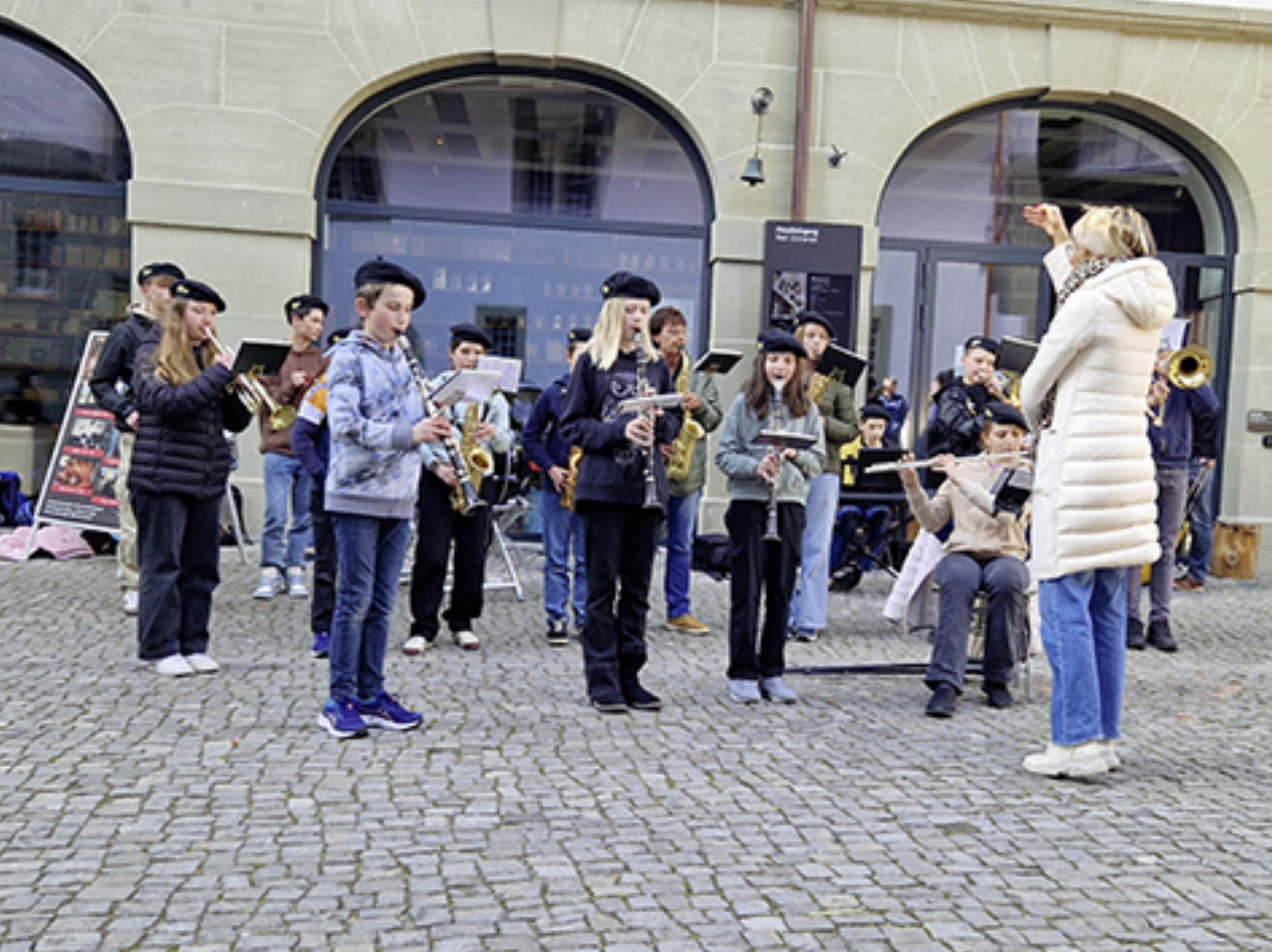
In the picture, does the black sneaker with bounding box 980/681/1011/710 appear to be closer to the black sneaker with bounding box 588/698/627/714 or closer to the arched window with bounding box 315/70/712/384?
the black sneaker with bounding box 588/698/627/714

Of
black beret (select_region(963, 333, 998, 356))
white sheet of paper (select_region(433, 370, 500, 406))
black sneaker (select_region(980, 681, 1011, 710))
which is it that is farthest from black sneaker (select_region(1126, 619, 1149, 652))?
white sheet of paper (select_region(433, 370, 500, 406))

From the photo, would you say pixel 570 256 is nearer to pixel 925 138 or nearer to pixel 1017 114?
pixel 925 138

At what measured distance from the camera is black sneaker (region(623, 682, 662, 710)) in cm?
571

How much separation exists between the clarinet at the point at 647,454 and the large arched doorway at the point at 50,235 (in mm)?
7150

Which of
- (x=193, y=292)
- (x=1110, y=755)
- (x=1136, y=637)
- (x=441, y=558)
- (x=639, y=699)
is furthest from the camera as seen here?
(x=1136, y=637)

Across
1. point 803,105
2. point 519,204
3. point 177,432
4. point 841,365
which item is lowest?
point 177,432

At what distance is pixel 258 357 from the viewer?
643cm

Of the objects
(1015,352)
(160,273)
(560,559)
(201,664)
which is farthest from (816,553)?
(160,273)

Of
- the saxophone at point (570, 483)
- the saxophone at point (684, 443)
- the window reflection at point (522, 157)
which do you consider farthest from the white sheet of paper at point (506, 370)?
the window reflection at point (522, 157)

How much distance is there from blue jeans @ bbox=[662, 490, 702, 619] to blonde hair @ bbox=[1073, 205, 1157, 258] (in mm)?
3658

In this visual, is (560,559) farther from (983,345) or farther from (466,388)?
(983,345)

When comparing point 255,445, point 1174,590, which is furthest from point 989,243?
point 255,445

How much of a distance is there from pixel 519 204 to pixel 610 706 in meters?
7.33

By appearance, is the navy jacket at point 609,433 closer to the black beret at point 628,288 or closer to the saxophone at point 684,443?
the black beret at point 628,288
